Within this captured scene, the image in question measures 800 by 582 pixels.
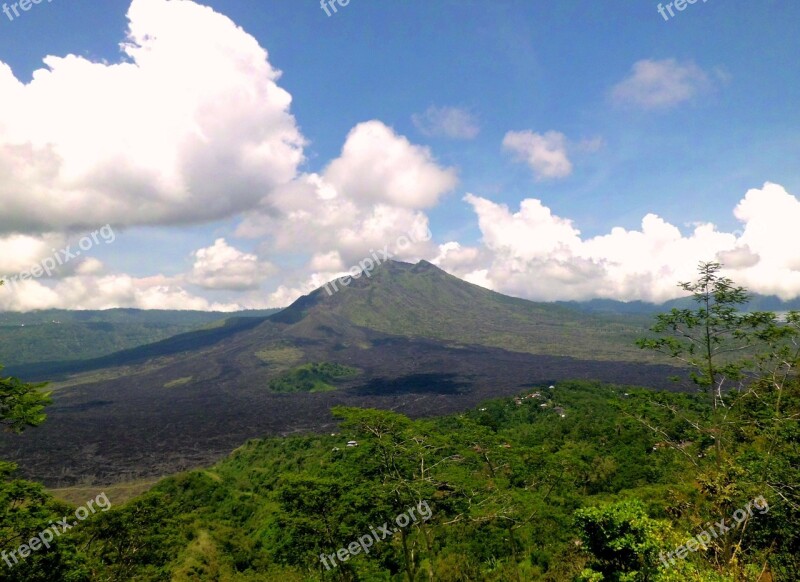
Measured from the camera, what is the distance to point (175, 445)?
339 ft

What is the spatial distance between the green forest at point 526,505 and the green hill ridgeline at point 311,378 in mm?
139074

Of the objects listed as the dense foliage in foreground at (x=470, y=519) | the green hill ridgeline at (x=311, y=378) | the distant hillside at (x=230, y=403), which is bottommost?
the distant hillside at (x=230, y=403)

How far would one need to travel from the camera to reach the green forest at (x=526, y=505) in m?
11.8

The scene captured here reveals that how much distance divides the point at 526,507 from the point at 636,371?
166 m

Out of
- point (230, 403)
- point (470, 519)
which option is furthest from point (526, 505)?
point (230, 403)

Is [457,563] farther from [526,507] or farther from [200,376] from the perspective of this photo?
[200,376]

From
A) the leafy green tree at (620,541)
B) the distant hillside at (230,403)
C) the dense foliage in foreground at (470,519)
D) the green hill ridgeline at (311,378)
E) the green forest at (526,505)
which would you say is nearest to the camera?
the leafy green tree at (620,541)

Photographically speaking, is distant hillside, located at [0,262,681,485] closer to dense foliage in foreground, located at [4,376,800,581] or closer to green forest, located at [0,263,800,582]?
dense foliage in foreground, located at [4,376,800,581]

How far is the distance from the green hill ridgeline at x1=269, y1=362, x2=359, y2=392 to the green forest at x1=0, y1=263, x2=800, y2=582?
139074 mm

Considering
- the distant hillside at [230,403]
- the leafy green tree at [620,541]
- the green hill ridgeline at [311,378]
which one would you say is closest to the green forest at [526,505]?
the leafy green tree at [620,541]

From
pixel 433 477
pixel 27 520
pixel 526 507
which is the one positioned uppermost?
pixel 27 520

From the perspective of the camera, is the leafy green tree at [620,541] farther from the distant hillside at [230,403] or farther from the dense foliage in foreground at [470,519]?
the distant hillside at [230,403]

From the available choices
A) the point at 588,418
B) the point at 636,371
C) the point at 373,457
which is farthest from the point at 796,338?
the point at 636,371

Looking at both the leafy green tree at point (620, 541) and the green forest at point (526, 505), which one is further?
the green forest at point (526, 505)
